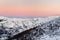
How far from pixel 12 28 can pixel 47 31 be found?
1.22 feet

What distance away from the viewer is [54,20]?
135cm

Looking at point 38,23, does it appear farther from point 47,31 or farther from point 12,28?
point 12,28

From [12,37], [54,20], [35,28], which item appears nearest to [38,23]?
[35,28]

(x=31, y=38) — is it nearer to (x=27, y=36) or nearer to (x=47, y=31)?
(x=27, y=36)

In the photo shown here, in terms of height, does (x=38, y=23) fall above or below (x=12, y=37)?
above

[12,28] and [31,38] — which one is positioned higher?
[12,28]

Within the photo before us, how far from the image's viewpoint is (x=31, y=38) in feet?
4.06

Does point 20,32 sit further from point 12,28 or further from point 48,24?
point 48,24

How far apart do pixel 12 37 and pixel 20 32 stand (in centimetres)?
10

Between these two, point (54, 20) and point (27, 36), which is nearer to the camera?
point (27, 36)

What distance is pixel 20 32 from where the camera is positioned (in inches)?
48.2

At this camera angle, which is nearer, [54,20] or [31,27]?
[31,27]

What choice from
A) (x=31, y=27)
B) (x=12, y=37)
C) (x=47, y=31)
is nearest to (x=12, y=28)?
(x=12, y=37)

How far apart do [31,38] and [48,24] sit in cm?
24
